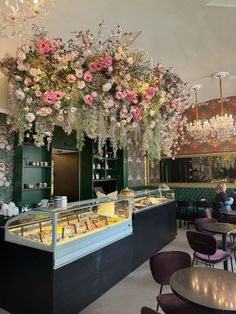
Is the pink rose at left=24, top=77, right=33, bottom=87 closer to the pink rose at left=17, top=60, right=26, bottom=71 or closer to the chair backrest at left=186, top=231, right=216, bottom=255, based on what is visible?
the pink rose at left=17, top=60, right=26, bottom=71

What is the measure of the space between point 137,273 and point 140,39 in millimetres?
4114

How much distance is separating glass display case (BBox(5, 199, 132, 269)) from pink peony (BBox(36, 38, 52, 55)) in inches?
65.1

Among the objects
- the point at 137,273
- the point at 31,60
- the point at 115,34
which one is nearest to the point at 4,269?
the point at 137,273

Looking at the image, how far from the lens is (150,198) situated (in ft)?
18.1

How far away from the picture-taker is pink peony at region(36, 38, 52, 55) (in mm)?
2148

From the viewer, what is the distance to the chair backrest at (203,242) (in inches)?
128

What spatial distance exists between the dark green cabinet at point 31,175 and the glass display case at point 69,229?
2.26 meters

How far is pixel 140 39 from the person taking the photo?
3984mm

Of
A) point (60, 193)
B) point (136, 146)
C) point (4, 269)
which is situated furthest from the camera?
point (60, 193)

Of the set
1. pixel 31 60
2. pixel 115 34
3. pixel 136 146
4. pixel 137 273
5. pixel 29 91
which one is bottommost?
pixel 137 273

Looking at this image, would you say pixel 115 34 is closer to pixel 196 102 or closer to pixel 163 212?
pixel 163 212

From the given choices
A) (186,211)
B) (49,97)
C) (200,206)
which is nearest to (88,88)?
(49,97)

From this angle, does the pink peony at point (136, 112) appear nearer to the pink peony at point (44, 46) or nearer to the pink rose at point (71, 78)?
the pink rose at point (71, 78)

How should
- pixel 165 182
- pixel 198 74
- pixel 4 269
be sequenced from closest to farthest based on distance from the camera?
1. pixel 4 269
2. pixel 198 74
3. pixel 165 182
